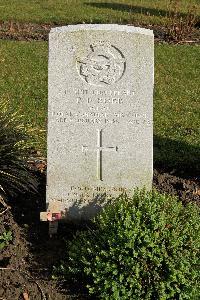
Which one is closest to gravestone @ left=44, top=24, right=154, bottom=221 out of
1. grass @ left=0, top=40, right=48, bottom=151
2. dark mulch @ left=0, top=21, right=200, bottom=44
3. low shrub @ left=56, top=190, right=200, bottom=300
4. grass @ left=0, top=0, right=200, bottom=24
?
low shrub @ left=56, top=190, right=200, bottom=300

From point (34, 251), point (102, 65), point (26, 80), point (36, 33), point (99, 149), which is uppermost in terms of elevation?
point (36, 33)

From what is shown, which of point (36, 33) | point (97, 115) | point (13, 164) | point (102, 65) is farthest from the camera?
point (36, 33)

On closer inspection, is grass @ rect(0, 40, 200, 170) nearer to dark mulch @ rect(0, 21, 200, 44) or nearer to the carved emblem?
dark mulch @ rect(0, 21, 200, 44)

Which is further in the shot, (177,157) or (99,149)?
(177,157)

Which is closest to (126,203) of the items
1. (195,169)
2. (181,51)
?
(195,169)

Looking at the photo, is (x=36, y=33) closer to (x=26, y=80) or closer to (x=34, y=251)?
(x=26, y=80)

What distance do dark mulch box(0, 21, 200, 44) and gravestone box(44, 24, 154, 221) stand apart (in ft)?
24.3

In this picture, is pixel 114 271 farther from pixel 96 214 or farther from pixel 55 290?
pixel 96 214

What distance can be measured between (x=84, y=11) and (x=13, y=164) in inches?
388

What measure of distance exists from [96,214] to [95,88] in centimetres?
113

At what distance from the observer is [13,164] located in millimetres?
5566

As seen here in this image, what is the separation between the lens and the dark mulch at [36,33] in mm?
12133

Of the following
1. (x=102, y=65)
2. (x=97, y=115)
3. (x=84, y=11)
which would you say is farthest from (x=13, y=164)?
(x=84, y=11)

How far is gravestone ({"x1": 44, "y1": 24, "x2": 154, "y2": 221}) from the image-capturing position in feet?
15.5
